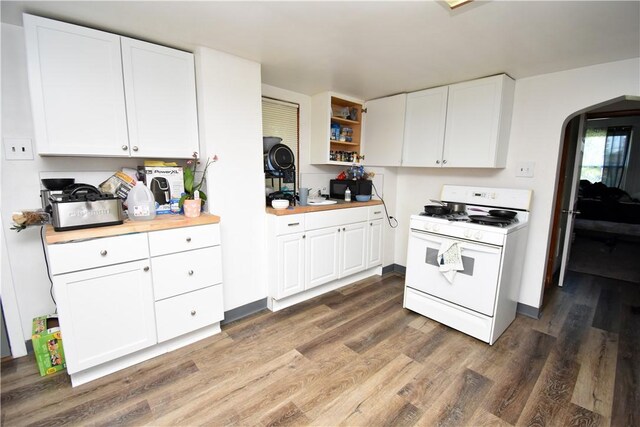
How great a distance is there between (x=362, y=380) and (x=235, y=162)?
180 cm

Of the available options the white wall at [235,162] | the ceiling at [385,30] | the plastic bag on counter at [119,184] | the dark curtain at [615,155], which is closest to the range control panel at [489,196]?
the ceiling at [385,30]

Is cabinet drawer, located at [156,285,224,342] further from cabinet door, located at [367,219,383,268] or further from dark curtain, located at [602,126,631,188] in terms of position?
dark curtain, located at [602,126,631,188]

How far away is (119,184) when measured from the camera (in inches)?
80.1

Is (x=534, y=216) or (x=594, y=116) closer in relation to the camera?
(x=534, y=216)

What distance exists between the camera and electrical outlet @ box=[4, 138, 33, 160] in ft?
5.69

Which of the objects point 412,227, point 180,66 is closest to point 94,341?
point 180,66

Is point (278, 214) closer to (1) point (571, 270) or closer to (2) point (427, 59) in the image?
(2) point (427, 59)

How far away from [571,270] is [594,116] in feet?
6.36

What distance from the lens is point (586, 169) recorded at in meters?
6.65

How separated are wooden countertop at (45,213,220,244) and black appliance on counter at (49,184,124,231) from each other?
0.12ft

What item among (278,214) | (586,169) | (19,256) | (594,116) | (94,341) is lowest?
(94,341)

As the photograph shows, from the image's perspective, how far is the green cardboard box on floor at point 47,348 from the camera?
→ 5.58ft

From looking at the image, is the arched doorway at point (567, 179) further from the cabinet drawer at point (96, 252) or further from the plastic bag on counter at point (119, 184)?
the plastic bag on counter at point (119, 184)

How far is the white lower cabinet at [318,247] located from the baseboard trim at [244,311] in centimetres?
16
